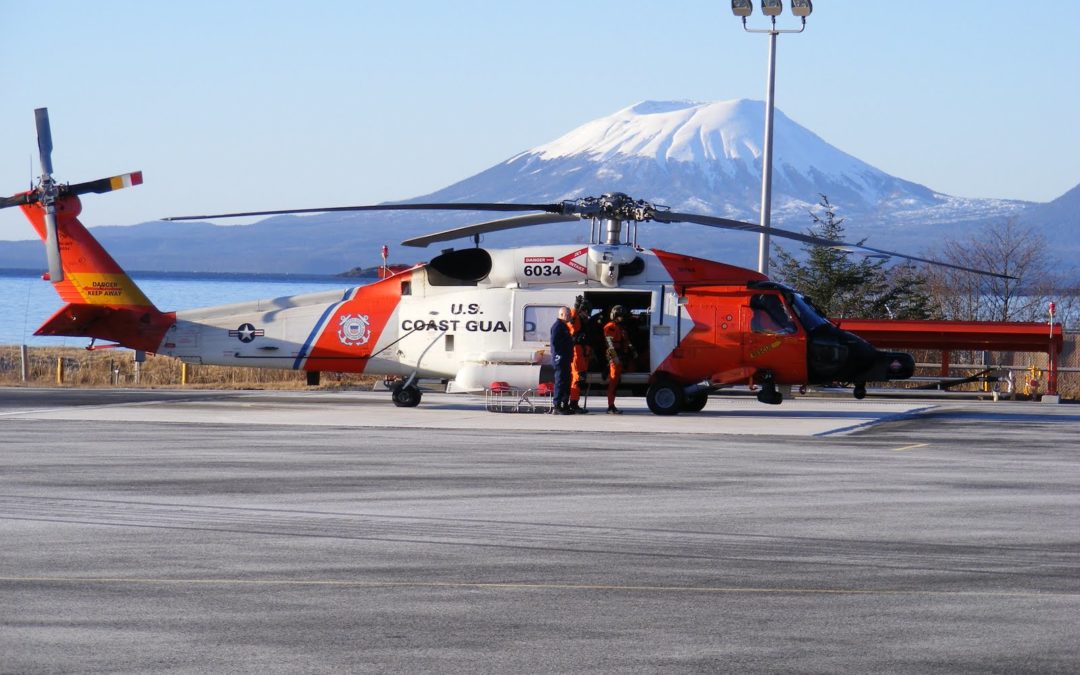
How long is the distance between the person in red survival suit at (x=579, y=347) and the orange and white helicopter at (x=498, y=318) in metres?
0.35

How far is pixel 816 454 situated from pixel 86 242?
13.7 m

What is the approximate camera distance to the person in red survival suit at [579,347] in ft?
70.9

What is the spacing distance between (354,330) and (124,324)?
4.16m

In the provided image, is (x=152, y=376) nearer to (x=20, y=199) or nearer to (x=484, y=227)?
(x=20, y=199)

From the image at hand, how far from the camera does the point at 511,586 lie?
9.00 meters

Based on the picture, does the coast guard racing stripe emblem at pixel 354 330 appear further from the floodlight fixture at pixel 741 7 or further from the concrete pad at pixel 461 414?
the floodlight fixture at pixel 741 7

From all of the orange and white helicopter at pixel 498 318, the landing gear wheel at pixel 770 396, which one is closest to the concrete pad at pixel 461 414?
the landing gear wheel at pixel 770 396

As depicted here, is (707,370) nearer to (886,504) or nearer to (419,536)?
(886,504)

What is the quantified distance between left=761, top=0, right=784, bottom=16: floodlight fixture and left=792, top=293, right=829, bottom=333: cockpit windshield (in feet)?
35.1

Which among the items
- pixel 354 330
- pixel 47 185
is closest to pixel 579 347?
pixel 354 330

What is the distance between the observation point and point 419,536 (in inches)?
428

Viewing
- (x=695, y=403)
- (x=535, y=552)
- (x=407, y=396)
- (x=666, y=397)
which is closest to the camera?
(x=535, y=552)

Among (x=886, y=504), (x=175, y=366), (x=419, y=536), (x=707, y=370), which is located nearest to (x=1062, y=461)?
(x=886, y=504)

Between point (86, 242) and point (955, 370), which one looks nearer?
point (86, 242)
